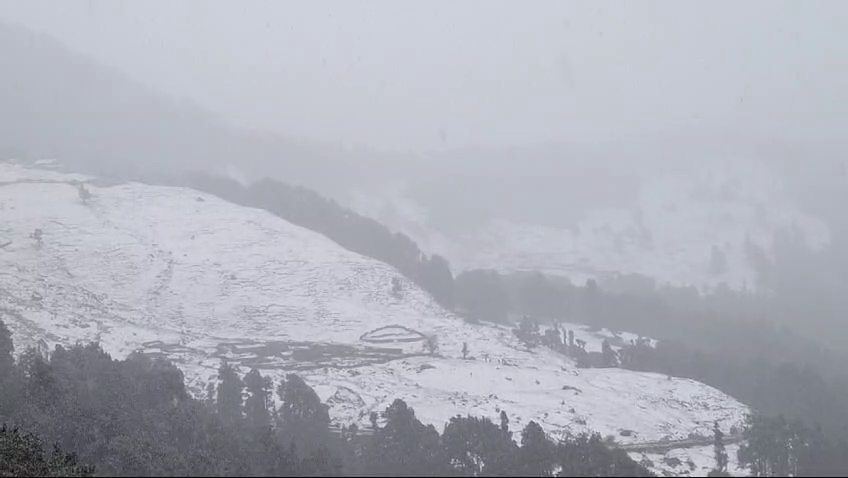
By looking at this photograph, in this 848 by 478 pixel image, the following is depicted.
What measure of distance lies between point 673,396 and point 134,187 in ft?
221

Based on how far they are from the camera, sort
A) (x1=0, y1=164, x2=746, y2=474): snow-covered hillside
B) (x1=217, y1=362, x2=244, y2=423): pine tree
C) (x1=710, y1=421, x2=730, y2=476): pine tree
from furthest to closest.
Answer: (x1=0, y1=164, x2=746, y2=474): snow-covered hillside < (x1=217, y1=362, x2=244, y2=423): pine tree < (x1=710, y1=421, x2=730, y2=476): pine tree

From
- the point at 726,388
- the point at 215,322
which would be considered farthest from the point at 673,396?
the point at 215,322

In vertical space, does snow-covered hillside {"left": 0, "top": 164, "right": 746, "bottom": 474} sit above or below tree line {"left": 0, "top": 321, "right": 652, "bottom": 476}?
above

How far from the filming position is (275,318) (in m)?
58.4

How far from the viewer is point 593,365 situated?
57906mm

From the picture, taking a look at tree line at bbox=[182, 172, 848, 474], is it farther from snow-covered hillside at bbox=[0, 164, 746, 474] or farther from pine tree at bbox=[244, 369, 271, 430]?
pine tree at bbox=[244, 369, 271, 430]

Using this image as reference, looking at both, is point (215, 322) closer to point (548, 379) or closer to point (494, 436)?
point (548, 379)

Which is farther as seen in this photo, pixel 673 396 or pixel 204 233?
pixel 204 233

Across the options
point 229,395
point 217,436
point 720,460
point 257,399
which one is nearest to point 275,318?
point 229,395

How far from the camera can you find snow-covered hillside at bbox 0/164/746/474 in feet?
144

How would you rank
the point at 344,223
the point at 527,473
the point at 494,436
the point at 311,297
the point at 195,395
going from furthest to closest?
1. the point at 344,223
2. the point at 311,297
3. the point at 195,395
4. the point at 494,436
5. the point at 527,473

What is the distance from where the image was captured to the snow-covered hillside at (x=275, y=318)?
43.9 meters

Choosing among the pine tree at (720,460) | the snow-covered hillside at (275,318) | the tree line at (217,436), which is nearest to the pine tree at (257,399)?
the tree line at (217,436)

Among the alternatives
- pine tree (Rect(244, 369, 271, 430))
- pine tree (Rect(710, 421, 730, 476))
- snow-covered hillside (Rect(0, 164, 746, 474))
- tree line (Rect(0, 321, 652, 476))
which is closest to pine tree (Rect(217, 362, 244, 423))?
tree line (Rect(0, 321, 652, 476))
